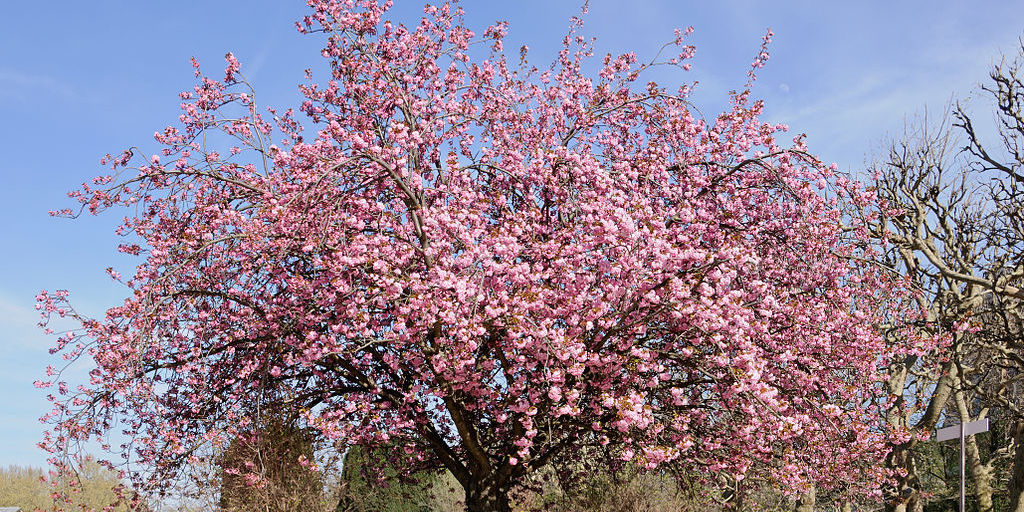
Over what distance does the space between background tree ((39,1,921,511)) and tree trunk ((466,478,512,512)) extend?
0.03m

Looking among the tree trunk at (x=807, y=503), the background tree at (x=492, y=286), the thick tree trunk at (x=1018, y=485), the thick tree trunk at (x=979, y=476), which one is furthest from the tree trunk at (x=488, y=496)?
the thick tree trunk at (x=979, y=476)

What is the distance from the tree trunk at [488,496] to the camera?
1214cm

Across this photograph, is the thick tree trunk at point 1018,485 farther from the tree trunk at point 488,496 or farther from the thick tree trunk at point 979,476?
the tree trunk at point 488,496

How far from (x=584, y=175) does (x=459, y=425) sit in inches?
157

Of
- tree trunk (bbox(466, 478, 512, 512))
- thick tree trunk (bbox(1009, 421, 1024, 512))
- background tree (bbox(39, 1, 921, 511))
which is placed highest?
background tree (bbox(39, 1, 921, 511))

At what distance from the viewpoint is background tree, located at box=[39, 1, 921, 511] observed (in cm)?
999

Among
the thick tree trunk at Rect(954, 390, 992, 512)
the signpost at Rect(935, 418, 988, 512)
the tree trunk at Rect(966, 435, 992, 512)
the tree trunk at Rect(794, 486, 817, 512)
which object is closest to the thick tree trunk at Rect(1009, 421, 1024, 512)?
the thick tree trunk at Rect(954, 390, 992, 512)

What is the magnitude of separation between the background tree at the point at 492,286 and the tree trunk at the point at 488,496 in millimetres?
34

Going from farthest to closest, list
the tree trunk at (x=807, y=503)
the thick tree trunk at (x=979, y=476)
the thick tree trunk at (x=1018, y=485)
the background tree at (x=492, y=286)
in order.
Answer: the thick tree trunk at (x=979, y=476) < the tree trunk at (x=807, y=503) < the thick tree trunk at (x=1018, y=485) < the background tree at (x=492, y=286)

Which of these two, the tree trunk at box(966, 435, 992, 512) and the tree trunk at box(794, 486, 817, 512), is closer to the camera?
the tree trunk at box(794, 486, 817, 512)

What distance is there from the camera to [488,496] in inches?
479

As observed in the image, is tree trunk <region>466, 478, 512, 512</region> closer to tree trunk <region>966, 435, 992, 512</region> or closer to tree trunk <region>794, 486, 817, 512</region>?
tree trunk <region>794, 486, 817, 512</region>

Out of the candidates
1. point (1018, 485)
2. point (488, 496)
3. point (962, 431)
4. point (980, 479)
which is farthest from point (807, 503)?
point (488, 496)

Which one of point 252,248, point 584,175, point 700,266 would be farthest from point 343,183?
point 700,266
